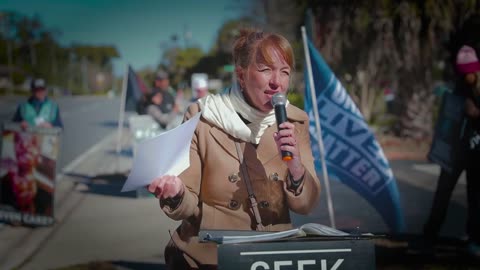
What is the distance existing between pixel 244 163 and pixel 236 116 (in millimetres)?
163

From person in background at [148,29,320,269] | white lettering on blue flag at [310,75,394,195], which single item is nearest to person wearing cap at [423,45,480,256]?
white lettering on blue flag at [310,75,394,195]

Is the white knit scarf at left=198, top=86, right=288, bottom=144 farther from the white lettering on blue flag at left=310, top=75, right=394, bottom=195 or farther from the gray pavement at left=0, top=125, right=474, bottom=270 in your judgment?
the white lettering on blue flag at left=310, top=75, right=394, bottom=195

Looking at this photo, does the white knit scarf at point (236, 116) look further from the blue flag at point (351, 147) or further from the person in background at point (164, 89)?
the person in background at point (164, 89)

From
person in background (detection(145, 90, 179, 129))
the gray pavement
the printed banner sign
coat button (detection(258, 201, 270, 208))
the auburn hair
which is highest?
the auburn hair

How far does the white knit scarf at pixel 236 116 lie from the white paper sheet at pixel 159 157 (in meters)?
0.19

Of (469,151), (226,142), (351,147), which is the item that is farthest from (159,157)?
(469,151)

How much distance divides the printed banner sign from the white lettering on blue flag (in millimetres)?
3315

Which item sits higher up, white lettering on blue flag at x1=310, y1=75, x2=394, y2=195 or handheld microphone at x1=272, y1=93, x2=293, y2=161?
handheld microphone at x1=272, y1=93, x2=293, y2=161

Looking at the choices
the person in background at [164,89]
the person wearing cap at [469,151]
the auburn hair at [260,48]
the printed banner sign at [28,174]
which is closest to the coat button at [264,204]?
the auburn hair at [260,48]

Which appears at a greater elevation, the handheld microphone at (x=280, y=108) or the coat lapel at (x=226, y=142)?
the handheld microphone at (x=280, y=108)

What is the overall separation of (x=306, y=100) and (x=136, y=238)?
2.29 m

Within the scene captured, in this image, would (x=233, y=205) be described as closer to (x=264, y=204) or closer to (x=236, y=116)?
(x=264, y=204)

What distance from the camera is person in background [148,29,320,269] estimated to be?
2.25 metres

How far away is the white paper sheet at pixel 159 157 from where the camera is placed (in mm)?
2015
